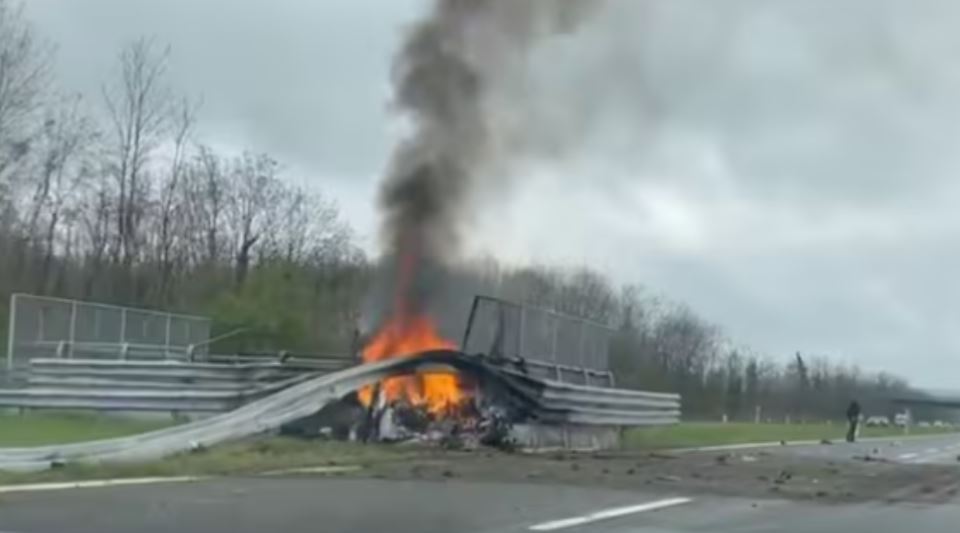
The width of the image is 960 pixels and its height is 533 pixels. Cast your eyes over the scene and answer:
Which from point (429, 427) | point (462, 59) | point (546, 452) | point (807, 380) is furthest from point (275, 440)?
point (807, 380)

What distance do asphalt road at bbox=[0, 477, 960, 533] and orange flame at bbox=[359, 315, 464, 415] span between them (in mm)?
7550

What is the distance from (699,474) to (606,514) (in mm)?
6091

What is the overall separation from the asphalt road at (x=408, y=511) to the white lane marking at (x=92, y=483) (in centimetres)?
41

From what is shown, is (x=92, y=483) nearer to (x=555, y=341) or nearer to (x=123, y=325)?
(x=555, y=341)

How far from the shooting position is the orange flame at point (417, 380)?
2245cm

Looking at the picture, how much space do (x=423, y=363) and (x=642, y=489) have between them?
316 inches

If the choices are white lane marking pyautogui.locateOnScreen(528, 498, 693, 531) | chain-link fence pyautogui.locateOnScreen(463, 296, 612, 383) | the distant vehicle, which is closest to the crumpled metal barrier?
chain-link fence pyautogui.locateOnScreen(463, 296, 612, 383)

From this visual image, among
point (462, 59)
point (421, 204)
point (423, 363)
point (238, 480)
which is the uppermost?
point (462, 59)

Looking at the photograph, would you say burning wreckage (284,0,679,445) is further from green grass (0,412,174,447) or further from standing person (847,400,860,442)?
standing person (847,400,860,442)

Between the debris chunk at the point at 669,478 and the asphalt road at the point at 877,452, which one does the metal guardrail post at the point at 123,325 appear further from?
the debris chunk at the point at 669,478

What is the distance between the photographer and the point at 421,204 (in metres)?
26.3

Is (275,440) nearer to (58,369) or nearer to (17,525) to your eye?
(58,369)

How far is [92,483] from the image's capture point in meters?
14.1

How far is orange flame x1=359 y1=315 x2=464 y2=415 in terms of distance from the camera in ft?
73.7
